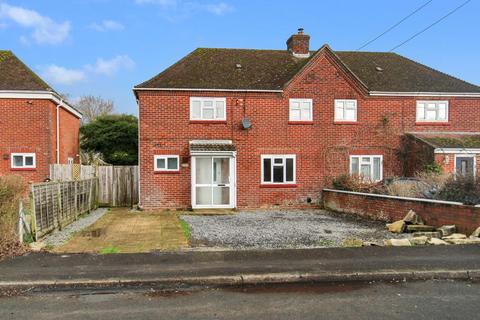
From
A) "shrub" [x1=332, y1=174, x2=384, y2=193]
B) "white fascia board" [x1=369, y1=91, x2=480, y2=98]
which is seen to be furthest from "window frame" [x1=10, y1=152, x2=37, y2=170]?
"white fascia board" [x1=369, y1=91, x2=480, y2=98]

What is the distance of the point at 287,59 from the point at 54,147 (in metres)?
11.7

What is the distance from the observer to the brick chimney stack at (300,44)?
22042 mm

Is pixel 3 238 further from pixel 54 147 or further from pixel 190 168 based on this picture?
pixel 54 147

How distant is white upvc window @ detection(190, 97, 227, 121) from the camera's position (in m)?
19.0

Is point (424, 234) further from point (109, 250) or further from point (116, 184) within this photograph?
point (116, 184)

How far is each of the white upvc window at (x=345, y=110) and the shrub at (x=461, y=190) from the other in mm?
7305

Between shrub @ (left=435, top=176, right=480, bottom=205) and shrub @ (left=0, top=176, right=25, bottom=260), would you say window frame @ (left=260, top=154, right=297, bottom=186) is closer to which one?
shrub @ (left=435, top=176, right=480, bottom=205)

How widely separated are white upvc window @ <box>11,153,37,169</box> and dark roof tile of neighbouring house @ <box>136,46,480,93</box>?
5737mm

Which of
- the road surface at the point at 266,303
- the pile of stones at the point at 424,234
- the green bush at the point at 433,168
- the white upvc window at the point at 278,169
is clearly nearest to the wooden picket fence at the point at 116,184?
the white upvc window at the point at 278,169

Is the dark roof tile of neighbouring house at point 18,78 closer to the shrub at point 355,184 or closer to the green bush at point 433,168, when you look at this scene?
the shrub at point 355,184

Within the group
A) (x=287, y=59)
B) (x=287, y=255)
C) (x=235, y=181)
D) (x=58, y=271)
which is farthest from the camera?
(x=287, y=59)

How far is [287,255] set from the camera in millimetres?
8602

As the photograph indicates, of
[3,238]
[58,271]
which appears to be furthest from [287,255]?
[3,238]

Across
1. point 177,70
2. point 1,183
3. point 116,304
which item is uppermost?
point 177,70
